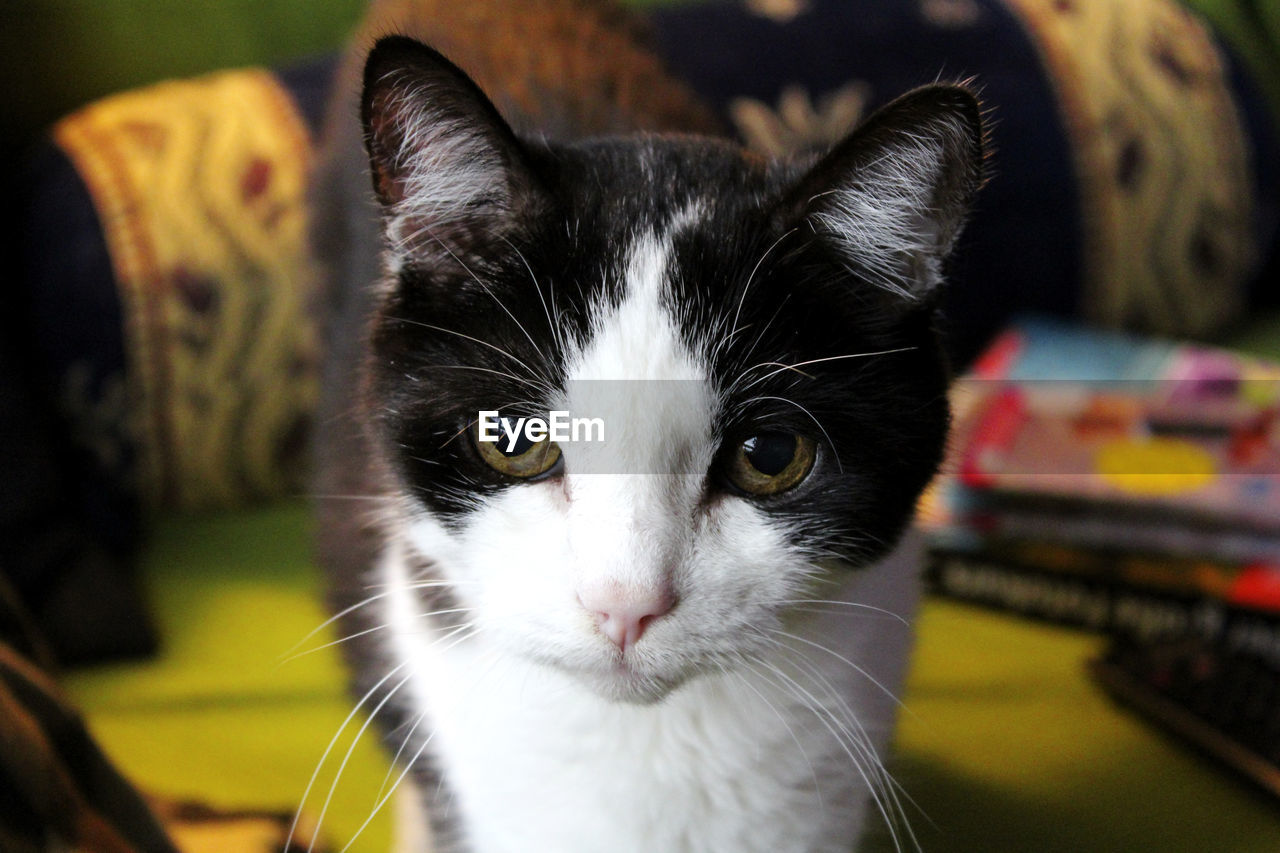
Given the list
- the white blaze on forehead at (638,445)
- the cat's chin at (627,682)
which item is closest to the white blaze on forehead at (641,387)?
the white blaze on forehead at (638,445)

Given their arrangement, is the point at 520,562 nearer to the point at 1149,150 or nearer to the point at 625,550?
the point at 625,550

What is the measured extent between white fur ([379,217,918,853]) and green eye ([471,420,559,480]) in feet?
0.03

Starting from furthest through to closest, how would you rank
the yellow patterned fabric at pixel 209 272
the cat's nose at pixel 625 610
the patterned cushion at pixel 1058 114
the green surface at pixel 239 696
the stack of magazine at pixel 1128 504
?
the patterned cushion at pixel 1058 114
the yellow patterned fabric at pixel 209 272
the stack of magazine at pixel 1128 504
the green surface at pixel 239 696
the cat's nose at pixel 625 610

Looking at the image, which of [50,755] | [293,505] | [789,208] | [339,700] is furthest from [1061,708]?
[293,505]

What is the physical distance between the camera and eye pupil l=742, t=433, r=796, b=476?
547 millimetres

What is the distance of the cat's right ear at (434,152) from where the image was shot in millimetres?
516

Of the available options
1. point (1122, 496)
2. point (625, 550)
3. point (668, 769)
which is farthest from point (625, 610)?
point (1122, 496)

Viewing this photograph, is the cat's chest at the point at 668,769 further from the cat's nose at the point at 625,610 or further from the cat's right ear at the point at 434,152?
the cat's right ear at the point at 434,152

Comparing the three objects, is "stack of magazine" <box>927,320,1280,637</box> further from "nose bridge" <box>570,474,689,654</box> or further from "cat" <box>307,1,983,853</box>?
"nose bridge" <box>570,474,689,654</box>

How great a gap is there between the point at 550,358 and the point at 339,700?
438 millimetres

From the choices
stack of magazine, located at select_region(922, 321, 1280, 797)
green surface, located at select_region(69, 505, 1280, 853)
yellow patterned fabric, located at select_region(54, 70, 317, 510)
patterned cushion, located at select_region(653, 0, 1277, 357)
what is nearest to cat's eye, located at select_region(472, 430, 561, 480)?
green surface, located at select_region(69, 505, 1280, 853)

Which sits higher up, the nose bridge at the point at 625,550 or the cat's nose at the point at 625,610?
the nose bridge at the point at 625,550

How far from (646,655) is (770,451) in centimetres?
12

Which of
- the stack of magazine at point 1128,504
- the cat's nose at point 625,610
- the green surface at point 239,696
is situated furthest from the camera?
the stack of magazine at point 1128,504
